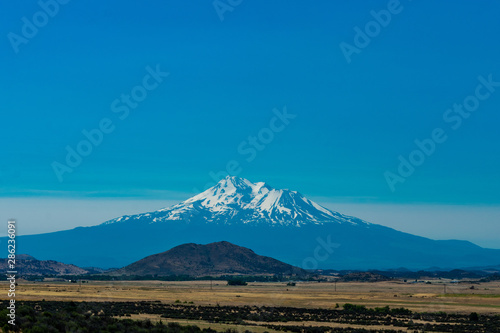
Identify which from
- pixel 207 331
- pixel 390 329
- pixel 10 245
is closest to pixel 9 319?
pixel 10 245

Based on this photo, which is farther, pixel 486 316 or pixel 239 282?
pixel 239 282

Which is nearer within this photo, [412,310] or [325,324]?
[325,324]

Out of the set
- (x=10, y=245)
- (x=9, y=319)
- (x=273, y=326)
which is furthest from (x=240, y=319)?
(x=10, y=245)

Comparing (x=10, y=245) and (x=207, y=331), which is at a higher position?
(x=10, y=245)

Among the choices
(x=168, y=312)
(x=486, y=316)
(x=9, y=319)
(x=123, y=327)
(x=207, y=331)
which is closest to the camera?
(x=9, y=319)

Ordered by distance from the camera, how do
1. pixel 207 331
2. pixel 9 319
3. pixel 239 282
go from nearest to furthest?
pixel 9 319 < pixel 207 331 < pixel 239 282

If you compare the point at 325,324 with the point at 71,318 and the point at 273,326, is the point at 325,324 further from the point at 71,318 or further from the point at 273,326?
the point at 71,318

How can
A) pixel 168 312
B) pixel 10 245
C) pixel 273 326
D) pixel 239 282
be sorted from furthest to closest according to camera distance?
pixel 239 282
pixel 168 312
pixel 273 326
pixel 10 245

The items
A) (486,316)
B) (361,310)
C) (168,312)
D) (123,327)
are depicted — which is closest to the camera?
(123,327)

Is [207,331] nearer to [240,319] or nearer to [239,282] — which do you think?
[240,319]
